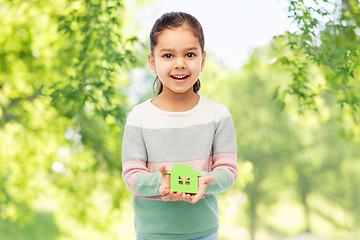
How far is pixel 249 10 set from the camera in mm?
4836

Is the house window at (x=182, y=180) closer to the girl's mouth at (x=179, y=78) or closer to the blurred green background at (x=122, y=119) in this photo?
the girl's mouth at (x=179, y=78)

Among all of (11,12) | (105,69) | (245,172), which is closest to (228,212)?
(245,172)

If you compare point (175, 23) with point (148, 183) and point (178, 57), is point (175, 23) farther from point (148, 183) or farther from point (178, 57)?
point (148, 183)

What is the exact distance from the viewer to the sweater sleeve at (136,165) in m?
0.94

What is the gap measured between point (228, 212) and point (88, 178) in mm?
2114

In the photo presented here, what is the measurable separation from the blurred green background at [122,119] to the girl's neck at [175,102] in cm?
104

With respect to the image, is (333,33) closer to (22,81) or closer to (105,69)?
(105,69)

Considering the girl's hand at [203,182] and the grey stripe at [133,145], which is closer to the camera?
the girl's hand at [203,182]

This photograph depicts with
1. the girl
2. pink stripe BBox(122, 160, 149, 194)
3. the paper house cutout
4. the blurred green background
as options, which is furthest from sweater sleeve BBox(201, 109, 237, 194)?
the blurred green background

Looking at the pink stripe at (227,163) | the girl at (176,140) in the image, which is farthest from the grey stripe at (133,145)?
the pink stripe at (227,163)

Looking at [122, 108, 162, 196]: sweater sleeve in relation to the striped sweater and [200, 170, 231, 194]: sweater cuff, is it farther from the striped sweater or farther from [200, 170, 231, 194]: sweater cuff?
[200, 170, 231, 194]: sweater cuff

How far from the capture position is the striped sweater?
1040 millimetres

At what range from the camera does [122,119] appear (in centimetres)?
271

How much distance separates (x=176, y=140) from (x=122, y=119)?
172 cm
